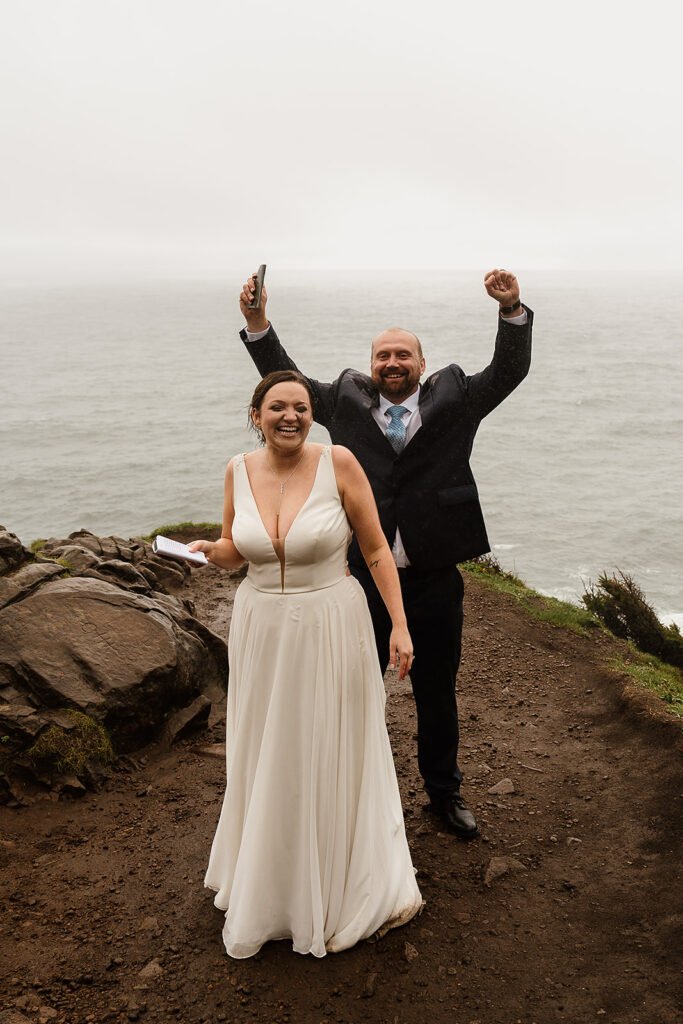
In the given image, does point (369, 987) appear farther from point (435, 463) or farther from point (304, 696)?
point (435, 463)

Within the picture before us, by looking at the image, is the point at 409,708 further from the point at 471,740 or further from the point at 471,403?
the point at 471,403

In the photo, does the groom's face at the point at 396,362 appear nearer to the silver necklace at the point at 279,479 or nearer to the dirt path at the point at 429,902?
the silver necklace at the point at 279,479

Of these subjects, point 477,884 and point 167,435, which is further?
point 167,435

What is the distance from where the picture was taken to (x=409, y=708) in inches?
303

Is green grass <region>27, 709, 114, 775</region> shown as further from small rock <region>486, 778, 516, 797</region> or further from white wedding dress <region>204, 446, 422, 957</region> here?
small rock <region>486, 778, 516, 797</region>

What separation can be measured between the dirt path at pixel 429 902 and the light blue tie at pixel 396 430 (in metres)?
2.74

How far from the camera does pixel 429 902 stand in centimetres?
480

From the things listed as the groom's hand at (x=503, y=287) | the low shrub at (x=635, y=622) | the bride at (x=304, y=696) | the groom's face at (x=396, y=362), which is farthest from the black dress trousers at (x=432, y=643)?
the low shrub at (x=635, y=622)

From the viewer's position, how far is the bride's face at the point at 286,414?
158 inches

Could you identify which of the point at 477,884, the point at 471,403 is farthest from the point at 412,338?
the point at 477,884

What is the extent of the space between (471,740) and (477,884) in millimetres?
2146

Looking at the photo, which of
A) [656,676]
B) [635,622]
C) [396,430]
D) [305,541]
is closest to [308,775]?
[305,541]

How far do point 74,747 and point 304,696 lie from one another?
3.06m

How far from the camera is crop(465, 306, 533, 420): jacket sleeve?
4777 millimetres
